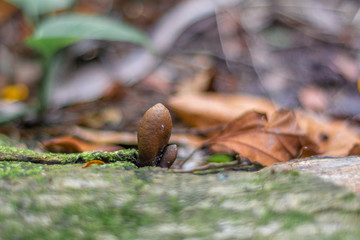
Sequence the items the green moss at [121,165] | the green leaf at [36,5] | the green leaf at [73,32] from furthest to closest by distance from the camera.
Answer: the green leaf at [36,5], the green leaf at [73,32], the green moss at [121,165]

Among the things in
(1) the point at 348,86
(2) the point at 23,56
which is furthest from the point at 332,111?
(2) the point at 23,56

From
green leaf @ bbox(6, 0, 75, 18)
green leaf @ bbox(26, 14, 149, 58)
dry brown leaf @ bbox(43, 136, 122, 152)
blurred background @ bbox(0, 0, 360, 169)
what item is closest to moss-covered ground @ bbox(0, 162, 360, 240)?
dry brown leaf @ bbox(43, 136, 122, 152)

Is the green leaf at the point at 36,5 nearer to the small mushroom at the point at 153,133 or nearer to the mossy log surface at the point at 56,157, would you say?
the mossy log surface at the point at 56,157

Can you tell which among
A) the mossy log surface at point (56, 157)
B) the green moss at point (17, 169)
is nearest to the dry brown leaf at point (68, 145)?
the mossy log surface at point (56, 157)

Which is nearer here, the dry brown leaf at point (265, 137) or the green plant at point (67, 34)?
the dry brown leaf at point (265, 137)

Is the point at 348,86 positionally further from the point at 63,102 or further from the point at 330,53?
the point at 63,102

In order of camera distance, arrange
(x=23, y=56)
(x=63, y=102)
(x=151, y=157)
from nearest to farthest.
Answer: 1. (x=151, y=157)
2. (x=63, y=102)
3. (x=23, y=56)

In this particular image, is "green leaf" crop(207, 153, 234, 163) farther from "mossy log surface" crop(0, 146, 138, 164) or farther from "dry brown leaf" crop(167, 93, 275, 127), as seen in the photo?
"dry brown leaf" crop(167, 93, 275, 127)
